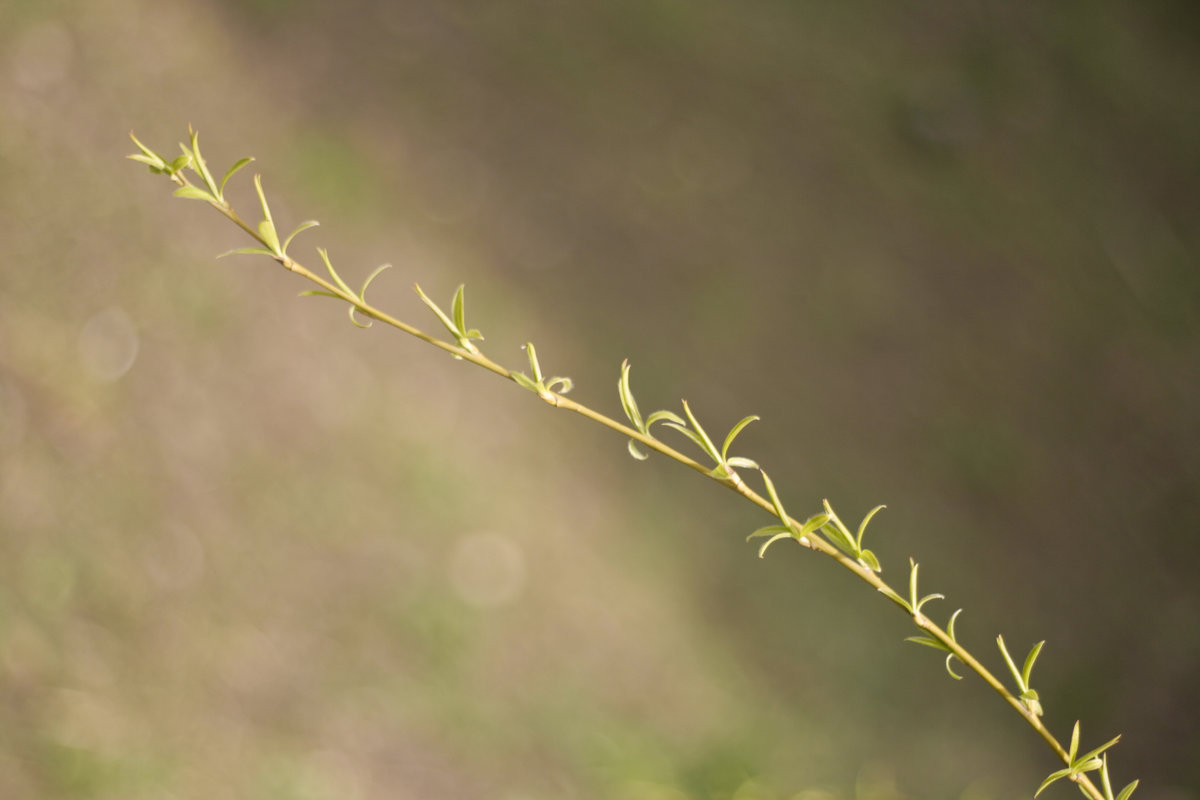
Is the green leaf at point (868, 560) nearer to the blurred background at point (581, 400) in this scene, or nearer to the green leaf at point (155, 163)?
the green leaf at point (155, 163)

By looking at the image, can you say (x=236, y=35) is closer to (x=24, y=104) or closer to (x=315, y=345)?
(x=24, y=104)

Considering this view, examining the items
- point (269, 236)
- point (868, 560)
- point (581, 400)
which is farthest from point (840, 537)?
point (581, 400)

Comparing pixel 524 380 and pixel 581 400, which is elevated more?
pixel 581 400

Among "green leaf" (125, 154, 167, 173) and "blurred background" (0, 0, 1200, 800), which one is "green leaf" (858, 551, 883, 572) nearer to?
"green leaf" (125, 154, 167, 173)

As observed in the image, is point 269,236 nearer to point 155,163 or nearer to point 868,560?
point 155,163

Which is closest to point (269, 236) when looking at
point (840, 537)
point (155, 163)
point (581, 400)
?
point (155, 163)

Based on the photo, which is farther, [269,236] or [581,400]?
[581,400]

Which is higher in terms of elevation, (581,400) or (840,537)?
(581,400)

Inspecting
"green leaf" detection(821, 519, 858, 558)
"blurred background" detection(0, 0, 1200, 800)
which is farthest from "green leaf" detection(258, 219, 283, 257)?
"blurred background" detection(0, 0, 1200, 800)

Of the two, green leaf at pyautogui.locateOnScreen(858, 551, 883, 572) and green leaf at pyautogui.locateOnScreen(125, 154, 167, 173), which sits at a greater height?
green leaf at pyautogui.locateOnScreen(858, 551, 883, 572)
